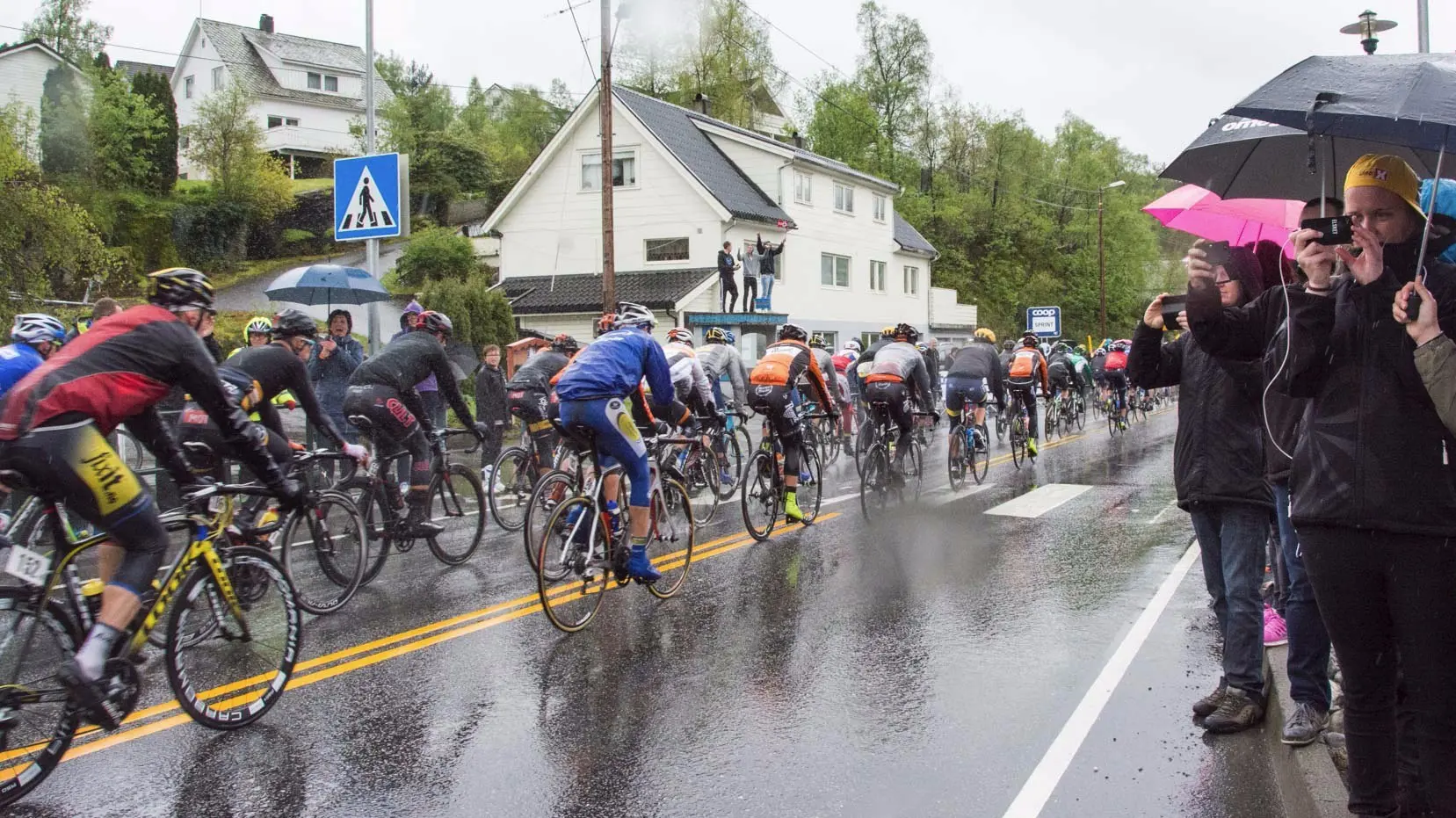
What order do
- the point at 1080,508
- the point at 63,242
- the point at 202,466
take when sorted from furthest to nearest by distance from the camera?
the point at 63,242
the point at 1080,508
the point at 202,466

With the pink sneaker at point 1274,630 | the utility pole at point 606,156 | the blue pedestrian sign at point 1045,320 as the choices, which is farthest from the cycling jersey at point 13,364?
the blue pedestrian sign at point 1045,320

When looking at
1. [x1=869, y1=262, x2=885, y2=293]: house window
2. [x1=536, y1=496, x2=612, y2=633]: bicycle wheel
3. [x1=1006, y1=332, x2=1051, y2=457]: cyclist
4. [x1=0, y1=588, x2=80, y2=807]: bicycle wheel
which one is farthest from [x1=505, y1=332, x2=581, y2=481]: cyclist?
[x1=869, y1=262, x2=885, y2=293]: house window

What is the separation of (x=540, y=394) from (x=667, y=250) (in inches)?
981

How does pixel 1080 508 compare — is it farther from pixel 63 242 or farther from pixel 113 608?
pixel 63 242

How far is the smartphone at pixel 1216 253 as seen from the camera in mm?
4437

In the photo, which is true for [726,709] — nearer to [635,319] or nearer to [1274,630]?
[635,319]

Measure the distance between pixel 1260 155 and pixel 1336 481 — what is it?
2.49m

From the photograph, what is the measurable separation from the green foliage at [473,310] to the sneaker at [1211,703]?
20.8 m

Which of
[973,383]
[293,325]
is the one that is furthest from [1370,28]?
[293,325]

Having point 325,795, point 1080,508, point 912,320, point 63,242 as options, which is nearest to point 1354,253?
point 325,795

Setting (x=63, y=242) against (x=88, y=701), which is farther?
(x=63, y=242)

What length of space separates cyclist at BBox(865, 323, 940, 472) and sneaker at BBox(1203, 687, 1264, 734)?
676 cm

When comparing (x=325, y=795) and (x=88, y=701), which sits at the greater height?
(x=88, y=701)

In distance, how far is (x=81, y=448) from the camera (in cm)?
436
